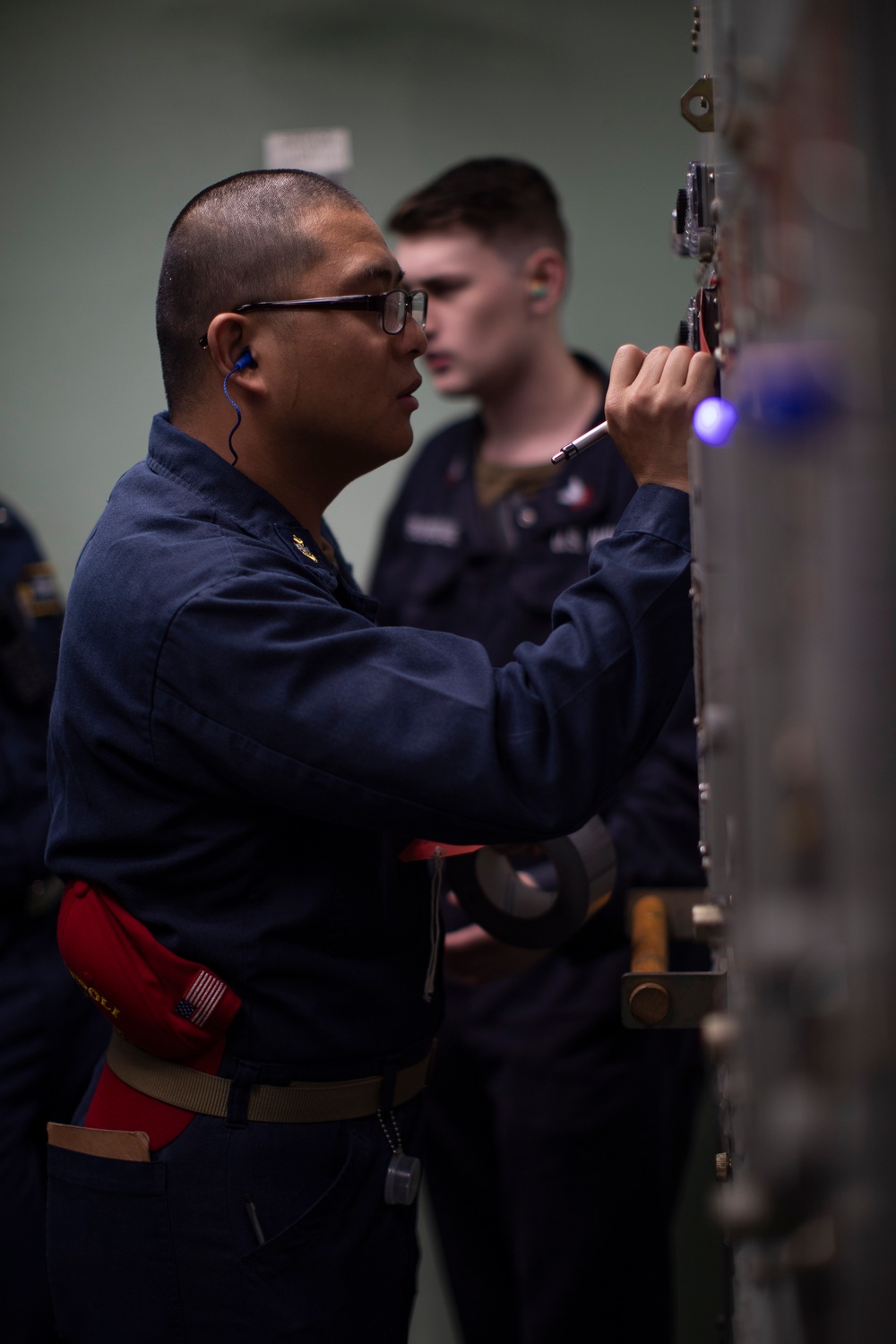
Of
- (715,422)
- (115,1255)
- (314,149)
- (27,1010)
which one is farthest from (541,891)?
(314,149)

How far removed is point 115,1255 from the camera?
1.04m

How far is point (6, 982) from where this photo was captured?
1742 millimetres

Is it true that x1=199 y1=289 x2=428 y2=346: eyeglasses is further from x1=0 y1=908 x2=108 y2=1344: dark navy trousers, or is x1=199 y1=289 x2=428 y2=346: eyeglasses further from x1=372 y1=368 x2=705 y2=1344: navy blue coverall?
x1=0 y1=908 x2=108 y2=1344: dark navy trousers

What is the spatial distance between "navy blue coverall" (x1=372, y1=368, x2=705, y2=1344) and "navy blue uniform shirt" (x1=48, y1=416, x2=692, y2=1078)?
1.78 ft

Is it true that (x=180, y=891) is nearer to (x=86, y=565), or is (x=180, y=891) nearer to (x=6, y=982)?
(x=86, y=565)

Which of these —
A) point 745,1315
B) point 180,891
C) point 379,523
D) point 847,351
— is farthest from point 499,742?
point 379,523

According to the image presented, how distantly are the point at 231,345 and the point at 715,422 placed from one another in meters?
0.50

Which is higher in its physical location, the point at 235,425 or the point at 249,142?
the point at 249,142

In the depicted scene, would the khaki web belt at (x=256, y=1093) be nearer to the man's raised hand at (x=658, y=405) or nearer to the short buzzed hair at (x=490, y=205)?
the man's raised hand at (x=658, y=405)

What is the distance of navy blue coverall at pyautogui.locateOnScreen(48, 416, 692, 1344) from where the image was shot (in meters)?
0.91

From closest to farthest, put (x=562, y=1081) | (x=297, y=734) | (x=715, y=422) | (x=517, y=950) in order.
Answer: (x=715, y=422) < (x=297, y=734) < (x=517, y=950) < (x=562, y=1081)

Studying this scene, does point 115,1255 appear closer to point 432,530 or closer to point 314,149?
point 432,530

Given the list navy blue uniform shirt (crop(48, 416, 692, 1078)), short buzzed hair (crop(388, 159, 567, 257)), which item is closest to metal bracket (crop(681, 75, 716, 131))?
navy blue uniform shirt (crop(48, 416, 692, 1078))

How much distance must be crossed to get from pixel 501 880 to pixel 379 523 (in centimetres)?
119
